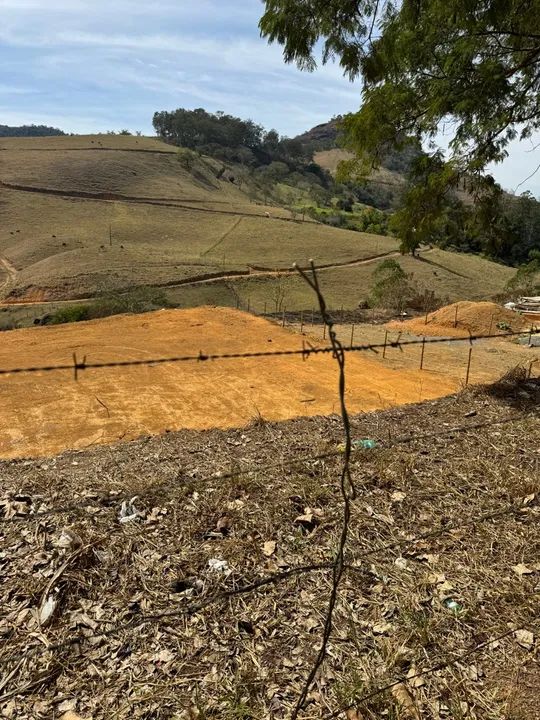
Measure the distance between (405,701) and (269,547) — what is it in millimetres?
1308

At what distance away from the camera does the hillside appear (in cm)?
3591

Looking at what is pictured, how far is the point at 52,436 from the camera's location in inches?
394

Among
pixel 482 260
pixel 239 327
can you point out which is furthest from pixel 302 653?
pixel 482 260

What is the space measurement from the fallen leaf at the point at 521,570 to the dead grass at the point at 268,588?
14 millimetres

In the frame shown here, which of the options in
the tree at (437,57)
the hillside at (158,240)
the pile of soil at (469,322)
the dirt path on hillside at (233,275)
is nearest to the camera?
the tree at (437,57)

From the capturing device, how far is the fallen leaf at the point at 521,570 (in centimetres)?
334

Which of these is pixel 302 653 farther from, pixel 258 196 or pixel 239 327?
pixel 258 196

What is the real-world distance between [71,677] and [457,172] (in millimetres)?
8443

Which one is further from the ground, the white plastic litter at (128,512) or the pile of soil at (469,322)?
the white plastic litter at (128,512)

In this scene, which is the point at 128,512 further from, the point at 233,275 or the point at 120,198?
the point at 120,198

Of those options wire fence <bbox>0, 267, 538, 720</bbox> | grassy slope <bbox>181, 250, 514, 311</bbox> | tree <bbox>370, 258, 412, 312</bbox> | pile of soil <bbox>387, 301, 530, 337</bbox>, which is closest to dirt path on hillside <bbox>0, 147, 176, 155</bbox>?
grassy slope <bbox>181, 250, 514, 311</bbox>

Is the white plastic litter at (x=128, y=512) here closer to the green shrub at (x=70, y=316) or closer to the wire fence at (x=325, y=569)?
the wire fence at (x=325, y=569)

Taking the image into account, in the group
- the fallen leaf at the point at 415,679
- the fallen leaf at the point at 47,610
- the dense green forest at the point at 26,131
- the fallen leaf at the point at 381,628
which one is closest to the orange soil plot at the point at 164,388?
the fallen leaf at the point at 47,610

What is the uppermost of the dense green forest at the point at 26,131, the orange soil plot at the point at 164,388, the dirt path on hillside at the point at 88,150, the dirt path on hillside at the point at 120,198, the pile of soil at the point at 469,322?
the dense green forest at the point at 26,131
